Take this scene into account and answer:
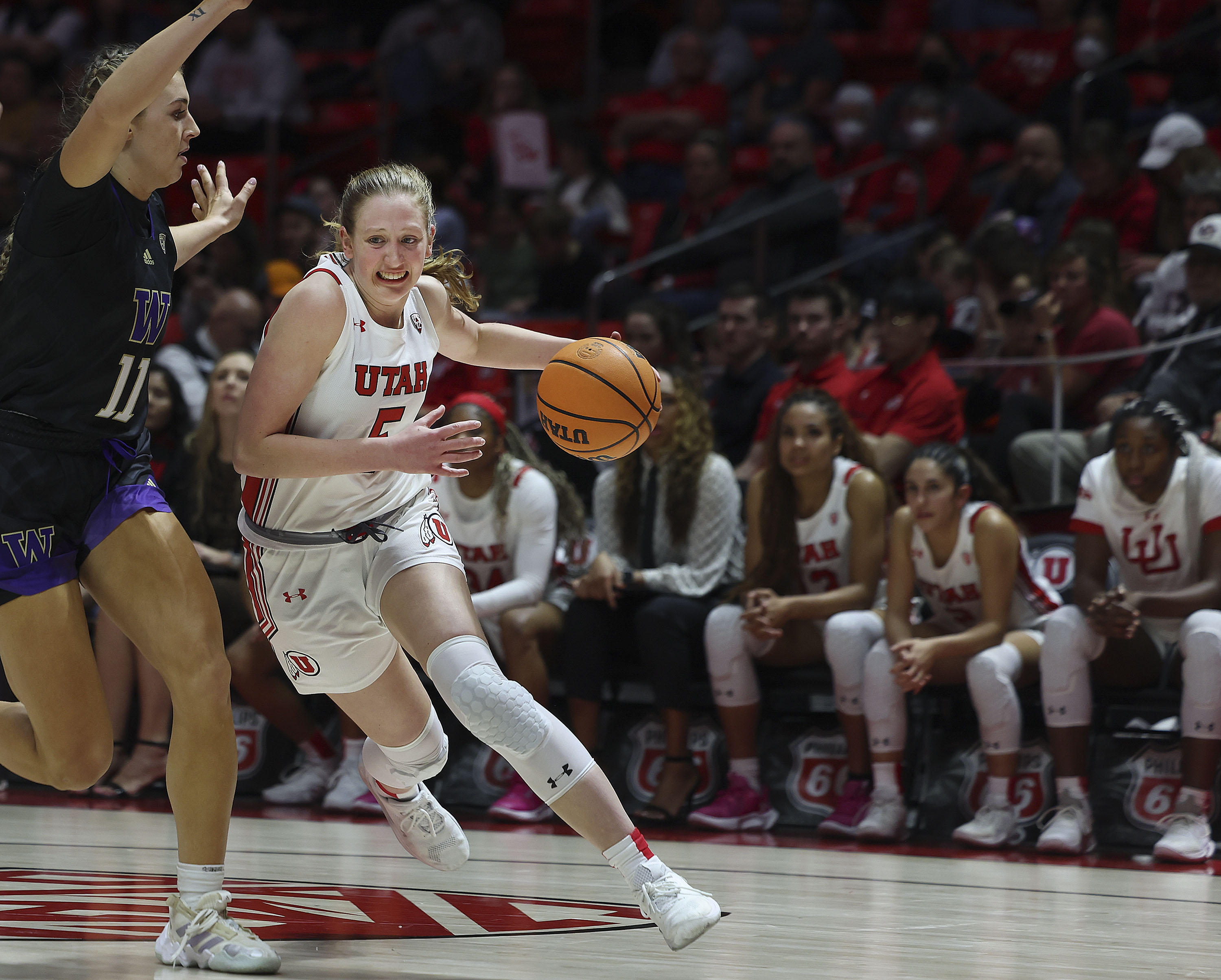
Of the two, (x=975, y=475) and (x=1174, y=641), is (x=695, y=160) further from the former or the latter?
(x=1174, y=641)

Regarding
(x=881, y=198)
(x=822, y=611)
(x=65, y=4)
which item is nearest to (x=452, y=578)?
(x=822, y=611)

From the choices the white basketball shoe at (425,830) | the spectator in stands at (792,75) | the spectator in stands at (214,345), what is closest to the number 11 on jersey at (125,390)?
the white basketball shoe at (425,830)

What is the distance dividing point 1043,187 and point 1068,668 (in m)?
3.84

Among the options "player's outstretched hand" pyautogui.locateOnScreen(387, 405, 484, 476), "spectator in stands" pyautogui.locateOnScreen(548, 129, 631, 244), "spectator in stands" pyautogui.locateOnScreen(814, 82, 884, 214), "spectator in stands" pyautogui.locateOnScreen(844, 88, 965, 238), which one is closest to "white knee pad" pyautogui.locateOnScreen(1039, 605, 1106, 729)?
"player's outstretched hand" pyautogui.locateOnScreen(387, 405, 484, 476)

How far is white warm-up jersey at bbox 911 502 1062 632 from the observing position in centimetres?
554

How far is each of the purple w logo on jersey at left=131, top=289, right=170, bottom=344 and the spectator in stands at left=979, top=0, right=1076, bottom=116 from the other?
24.8 ft

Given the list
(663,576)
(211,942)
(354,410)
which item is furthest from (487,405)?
(211,942)

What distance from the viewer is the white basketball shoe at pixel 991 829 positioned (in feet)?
17.2

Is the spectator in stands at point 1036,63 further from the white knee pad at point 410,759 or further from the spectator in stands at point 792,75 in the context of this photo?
the white knee pad at point 410,759

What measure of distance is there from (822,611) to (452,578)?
2.60m

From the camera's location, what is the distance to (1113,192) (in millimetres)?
7898

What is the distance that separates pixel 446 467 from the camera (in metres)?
3.02

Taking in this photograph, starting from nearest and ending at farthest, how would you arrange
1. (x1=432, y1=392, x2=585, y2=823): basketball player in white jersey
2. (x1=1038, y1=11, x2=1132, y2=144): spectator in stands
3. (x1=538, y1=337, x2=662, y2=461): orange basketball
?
(x1=538, y1=337, x2=662, y2=461): orange basketball
(x1=432, y1=392, x2=585, y2=823): basketball player in white jersey
(x1=1038, y1=11, x2=1132, y2=144): spectator in stands

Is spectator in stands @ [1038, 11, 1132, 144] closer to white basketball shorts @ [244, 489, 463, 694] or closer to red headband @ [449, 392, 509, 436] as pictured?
red headband @ [449, 392, 509, 436]
